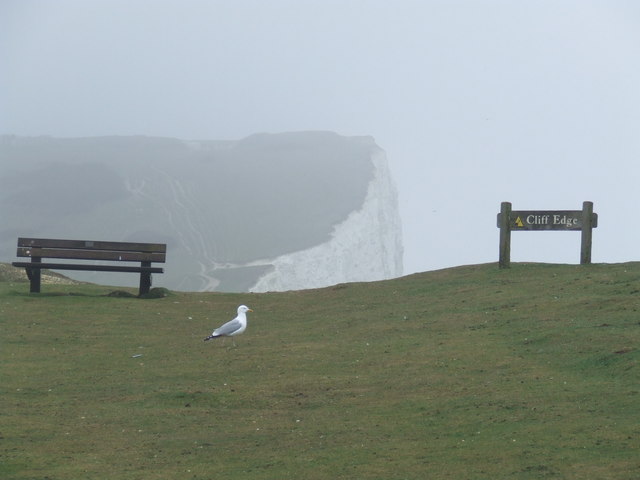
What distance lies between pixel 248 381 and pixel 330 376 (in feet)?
4.83

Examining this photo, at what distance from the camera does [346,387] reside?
18.1m

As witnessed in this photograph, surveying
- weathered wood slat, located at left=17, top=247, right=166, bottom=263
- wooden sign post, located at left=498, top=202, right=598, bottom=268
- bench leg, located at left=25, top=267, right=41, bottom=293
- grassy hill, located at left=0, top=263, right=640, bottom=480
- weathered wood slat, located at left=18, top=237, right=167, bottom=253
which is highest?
wooden sign post, located at left=498, top=202, right=598, bottom=268

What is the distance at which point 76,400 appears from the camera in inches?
706

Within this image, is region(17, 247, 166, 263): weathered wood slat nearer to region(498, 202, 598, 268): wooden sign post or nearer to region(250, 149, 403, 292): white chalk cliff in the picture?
region(498, 202, 598, 268): wooden sign post

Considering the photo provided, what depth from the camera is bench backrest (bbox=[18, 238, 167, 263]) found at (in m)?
31.9

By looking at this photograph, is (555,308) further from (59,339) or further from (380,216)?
(380,216)

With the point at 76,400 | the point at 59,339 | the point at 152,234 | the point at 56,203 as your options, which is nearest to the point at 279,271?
the point at 152,234

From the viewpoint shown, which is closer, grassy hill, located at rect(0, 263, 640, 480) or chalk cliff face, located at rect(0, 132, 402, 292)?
grassy hill, located at rect(0, 263, 640, 480)

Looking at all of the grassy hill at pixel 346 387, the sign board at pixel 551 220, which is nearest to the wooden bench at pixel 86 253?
the grassy hill at pixel 346 387

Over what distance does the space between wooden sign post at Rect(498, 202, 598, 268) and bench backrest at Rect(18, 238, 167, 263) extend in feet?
33.2

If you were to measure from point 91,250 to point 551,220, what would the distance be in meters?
13.8

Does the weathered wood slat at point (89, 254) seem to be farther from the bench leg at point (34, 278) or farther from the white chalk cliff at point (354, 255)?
the white chalk cliff at point (354, 255)

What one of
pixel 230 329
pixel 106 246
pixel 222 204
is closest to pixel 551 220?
pixel 230 329

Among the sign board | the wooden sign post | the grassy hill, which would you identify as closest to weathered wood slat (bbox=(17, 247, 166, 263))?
the grassy hill
